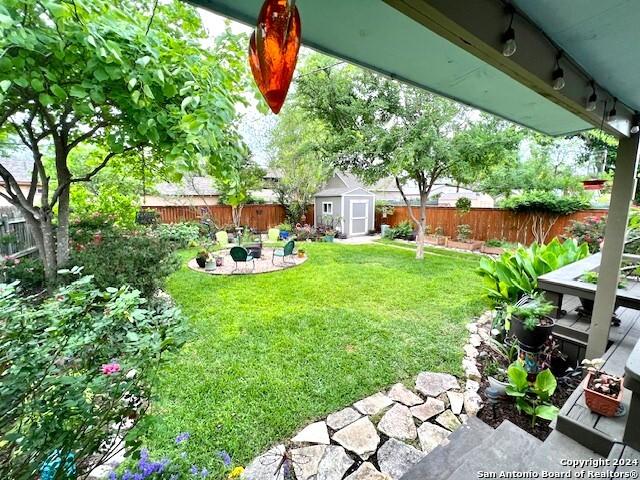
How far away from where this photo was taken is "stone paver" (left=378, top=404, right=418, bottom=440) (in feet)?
6.89

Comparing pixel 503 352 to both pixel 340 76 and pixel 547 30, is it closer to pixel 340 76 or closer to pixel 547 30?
pixel 547 30

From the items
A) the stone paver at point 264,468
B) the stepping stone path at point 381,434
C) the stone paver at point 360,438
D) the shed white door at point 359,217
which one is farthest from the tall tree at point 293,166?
the stone paver at point 264,468

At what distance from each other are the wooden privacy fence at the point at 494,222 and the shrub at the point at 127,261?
999cm

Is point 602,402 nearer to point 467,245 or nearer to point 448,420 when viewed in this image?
point 448,420

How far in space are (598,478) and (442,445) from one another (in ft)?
2.72

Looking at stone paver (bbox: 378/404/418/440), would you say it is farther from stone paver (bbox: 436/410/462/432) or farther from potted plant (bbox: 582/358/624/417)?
potted plant (bbox: 582/358/624/417)

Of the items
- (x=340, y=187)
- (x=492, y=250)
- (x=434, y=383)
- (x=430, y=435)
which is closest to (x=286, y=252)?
(x=434, y=383)

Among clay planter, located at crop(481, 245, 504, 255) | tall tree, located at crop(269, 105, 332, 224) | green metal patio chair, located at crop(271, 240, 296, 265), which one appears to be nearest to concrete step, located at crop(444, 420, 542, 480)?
green metal patio chair, located at crop(271, 240, 296, 265)

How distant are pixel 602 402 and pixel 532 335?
91 centimetres

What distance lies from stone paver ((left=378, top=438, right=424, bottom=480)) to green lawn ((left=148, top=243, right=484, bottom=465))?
1.66ft

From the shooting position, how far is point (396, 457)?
6.24 feet

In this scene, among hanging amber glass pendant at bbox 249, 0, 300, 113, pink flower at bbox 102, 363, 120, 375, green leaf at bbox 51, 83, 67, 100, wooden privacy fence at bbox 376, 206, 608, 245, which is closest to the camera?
hanging amber glass pendant at bbox 249, 0, 300, 113

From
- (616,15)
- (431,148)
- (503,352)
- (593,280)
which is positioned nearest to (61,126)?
(616,15)

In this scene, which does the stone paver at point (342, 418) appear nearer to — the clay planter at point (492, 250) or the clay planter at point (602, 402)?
the clay planter at point (602, 402)
